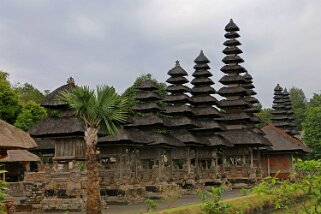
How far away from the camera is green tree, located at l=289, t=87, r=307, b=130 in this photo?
294 ft

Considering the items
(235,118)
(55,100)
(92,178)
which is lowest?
(92,178)

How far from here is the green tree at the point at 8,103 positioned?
1804 inches

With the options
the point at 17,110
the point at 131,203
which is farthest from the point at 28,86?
the point at 131,203

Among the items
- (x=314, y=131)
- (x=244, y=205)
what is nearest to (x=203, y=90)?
(x=314, y=131)

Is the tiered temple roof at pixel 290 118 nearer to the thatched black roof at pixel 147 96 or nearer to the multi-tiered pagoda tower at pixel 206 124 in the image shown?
the multi-tiered pagoda tower at pixel 206 124

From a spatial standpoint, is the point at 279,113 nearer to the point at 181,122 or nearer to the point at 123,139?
the point at 181,122

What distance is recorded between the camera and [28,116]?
1896 inches

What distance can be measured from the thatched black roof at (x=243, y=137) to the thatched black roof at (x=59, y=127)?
779 inches

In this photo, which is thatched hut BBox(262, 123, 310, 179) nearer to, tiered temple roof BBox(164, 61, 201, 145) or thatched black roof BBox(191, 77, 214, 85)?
thatched black roof BBox(191, 77, 214, 85)

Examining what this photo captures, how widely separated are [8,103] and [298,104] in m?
65.5

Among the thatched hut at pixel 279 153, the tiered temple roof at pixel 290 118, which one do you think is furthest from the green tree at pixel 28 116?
the tiered temple roof at pixel 290 118

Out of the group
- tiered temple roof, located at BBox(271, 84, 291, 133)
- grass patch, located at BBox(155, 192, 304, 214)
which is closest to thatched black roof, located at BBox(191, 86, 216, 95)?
grass patch, located at BBox(155, 192, 304, 214)

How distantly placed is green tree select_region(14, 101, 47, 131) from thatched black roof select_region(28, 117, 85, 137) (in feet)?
74.9

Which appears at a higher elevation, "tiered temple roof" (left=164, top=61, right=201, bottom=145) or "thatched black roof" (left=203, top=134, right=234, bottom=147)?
"tiered temple roof" (left=164, top=61, right=201, bottom=145)
